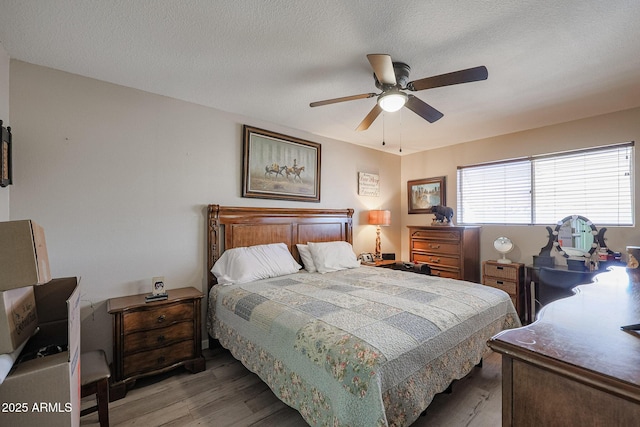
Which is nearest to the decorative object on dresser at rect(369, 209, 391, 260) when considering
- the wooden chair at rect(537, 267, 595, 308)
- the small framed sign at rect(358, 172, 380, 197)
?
the small framed sign at rect(358, 172, 380, 197)

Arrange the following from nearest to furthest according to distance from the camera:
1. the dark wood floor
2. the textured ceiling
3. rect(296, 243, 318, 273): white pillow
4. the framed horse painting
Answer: the textured ceiling < the dark wood floor < the framed horse painting < rect(296, 243, 318, 273): white pillow

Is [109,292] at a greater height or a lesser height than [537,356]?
lesser

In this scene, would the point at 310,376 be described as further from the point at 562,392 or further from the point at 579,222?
the point at 579,222

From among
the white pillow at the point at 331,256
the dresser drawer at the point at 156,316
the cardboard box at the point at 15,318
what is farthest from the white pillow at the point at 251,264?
the cardboard box at the point at 15,318

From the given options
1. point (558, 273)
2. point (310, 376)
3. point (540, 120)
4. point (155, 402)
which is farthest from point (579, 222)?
point (155, 402)

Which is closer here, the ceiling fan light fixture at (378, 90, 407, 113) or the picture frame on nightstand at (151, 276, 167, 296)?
the ceiling fan light fixture at (378, 90, 407, 113)

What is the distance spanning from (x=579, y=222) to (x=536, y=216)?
44 cm

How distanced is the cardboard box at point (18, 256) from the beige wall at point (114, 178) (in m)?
1.30

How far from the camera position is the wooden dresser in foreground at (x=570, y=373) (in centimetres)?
63

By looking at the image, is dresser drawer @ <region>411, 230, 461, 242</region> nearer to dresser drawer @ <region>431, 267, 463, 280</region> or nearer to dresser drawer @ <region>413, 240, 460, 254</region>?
dresser drawer @ <region>413, 240, 460, 254</region>

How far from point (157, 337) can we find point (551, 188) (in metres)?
4.50

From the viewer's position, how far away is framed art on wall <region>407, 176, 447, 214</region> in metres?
4.43

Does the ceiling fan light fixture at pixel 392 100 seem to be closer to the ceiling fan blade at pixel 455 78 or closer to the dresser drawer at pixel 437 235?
the ceiling fan blade at pixel 455 78

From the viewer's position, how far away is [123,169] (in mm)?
2443
